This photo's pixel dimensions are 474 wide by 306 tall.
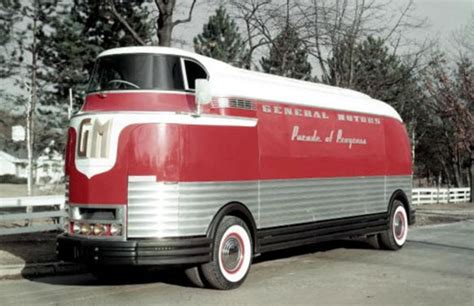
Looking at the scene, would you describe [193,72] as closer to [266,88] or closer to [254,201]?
[266,88]

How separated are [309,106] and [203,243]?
3513 millimetres

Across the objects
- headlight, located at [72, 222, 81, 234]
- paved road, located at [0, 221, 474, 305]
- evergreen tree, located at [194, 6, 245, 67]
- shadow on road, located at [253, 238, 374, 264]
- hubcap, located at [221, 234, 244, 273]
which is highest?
evergreen tree, located at [194, 6, 245, 67]

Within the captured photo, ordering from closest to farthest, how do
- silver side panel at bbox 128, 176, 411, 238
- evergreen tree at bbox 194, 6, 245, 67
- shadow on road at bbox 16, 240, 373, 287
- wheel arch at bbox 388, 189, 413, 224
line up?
silver side panel at bbox 128, 176, 411, 238 → shadow on road at bbox 16, 240, 373, 287 → wheel arch at bbox 388, 189, 413, 224 → evergreen tree at bbox 194, 6, 245, 67

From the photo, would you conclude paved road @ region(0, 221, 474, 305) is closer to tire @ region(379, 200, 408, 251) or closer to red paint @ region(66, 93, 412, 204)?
tire @ region(379, 200, 408, 251)

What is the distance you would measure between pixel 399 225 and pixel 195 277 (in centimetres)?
605

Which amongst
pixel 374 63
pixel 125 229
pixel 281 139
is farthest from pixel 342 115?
pixel 374 63

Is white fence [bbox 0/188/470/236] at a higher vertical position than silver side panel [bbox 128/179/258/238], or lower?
lower

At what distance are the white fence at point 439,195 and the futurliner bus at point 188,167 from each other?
85.9ft

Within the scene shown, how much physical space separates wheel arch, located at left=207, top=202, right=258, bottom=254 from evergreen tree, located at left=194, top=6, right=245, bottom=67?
11.0 m

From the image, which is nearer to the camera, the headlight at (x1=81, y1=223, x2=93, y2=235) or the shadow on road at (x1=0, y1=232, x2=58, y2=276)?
the headlight at (x1=81, y1=223, x2=93, y2=235)

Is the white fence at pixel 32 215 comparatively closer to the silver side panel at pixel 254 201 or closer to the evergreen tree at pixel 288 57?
the silver side panel at pixel 254 201

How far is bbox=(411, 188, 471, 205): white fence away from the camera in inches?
1418

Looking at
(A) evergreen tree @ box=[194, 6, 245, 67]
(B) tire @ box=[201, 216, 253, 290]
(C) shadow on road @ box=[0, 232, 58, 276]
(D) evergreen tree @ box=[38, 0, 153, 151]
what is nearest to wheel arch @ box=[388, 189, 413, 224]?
(B) tire @ box=[201, 216, 253, 290]

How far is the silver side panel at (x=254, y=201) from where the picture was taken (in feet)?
27.4
